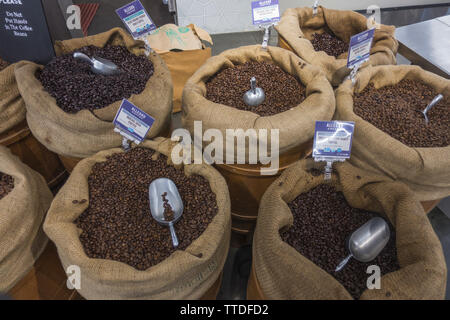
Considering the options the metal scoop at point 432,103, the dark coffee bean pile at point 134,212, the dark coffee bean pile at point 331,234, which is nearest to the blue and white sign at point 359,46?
the metal scoop at point 432,103

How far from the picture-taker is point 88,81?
4.81 ft

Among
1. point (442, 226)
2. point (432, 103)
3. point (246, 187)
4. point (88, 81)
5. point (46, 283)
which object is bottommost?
point (442, 226)

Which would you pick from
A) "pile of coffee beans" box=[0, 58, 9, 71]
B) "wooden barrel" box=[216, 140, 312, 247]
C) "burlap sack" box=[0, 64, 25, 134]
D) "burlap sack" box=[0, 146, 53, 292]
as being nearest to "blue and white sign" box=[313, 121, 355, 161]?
"wooden barrel" box=[216, 140, 312, 247]

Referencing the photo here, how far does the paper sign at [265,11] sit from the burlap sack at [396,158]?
1.94ft

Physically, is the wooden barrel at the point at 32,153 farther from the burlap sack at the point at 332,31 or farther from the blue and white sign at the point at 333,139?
the burlap sack at the point at 332,31

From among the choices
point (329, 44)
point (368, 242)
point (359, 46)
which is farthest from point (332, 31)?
point (368, 242)

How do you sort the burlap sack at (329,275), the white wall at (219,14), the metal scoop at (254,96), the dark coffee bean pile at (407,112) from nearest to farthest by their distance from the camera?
the burlap sack at (329,275)
the dark coffee bean pile at (407,112)
the metal scoop at (254,96)
the white wall at (219,14)

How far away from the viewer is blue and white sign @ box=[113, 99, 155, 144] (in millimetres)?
1238

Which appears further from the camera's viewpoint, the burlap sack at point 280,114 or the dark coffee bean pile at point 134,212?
the burlap sack at point 280,114

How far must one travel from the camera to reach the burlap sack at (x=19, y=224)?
3.68 feet

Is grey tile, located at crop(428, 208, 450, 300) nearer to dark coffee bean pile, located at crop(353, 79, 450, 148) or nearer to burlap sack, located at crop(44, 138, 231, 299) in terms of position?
dark coffee bean pile, located at crop(353, 79, 450, 148)

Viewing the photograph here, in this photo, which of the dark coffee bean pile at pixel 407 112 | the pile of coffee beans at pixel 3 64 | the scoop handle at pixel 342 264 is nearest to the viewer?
the scoop handle at pixel 342 264

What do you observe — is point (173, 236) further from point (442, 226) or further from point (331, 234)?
point (442, 226)

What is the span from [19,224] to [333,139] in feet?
4.02
